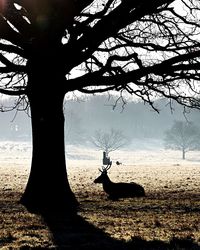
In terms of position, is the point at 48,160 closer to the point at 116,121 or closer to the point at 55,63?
the point at 55,63

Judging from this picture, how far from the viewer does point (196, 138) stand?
11131 cm

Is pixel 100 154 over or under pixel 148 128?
under

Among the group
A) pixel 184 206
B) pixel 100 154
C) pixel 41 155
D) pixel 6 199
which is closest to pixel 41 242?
pixel 41 155

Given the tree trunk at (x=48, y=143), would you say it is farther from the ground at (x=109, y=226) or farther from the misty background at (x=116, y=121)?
the misty background at (x=116, y=121)

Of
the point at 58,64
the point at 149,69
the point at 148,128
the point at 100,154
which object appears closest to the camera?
the point at 149,69

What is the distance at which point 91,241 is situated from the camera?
747cm

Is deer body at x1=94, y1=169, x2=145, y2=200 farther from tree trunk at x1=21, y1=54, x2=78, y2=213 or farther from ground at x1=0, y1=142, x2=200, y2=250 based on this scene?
tree trunk at x1=21, y1=54, x2=78, y2=213

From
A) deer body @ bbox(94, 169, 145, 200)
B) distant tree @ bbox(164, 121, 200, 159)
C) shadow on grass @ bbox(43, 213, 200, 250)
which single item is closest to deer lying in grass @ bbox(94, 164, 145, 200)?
deer body @ bbox(94, 169, 145, 200)

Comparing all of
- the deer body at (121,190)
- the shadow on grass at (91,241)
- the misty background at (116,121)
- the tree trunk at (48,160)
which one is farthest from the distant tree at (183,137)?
the shadow on grass at (91,241)

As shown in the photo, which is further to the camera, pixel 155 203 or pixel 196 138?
pixel 196 138

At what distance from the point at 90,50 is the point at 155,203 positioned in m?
4.54

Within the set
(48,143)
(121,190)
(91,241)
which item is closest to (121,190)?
(121,190)

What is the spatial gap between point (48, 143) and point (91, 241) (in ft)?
16.6

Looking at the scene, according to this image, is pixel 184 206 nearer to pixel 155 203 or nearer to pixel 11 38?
pixel 155 203
